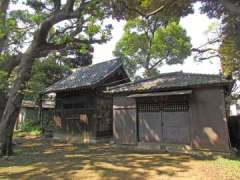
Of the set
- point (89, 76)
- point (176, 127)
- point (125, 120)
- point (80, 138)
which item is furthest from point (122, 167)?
point (89, 76)

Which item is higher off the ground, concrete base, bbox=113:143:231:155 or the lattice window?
the lattice window

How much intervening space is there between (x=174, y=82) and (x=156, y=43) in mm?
18841

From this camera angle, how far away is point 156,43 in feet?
100

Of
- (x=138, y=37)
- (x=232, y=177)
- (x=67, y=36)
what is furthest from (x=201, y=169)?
(x=138, y=37)

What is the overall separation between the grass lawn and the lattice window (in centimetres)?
254

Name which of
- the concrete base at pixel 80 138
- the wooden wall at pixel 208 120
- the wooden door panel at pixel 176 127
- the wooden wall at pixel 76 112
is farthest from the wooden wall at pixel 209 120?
the wooden wall at pixel 76 112

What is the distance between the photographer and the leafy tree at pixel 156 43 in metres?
29.8

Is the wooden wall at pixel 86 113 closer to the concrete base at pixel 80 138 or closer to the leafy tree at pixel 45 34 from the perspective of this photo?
the concrete base at pixel 80 138

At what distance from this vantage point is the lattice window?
12106 millimetres

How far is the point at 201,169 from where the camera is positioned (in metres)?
8.26

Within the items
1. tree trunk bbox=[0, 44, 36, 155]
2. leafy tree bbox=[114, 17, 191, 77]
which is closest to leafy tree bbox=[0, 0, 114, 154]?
tree trunk bbox=[0, 44, 36, 155]

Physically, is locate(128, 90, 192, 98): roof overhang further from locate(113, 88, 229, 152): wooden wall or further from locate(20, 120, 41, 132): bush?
locate(20, 120, 41, 132): bush

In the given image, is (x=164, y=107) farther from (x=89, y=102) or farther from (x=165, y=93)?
(x=89, y=102)

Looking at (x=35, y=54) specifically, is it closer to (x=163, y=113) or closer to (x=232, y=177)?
(x=163, y=113)
